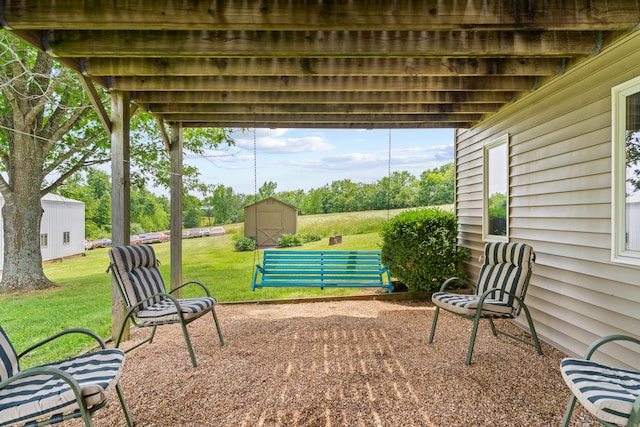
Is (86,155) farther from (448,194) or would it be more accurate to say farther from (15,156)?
(448,194)

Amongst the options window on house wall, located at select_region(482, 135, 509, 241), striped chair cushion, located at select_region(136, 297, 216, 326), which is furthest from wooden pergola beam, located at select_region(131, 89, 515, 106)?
striped chair cushion, located at select_region(136, 297, 216, 326)

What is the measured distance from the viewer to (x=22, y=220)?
4988mm

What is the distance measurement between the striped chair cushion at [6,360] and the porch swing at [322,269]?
2.77 m

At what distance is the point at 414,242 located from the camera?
4.99m

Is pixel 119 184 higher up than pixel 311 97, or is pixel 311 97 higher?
pixel 311 97

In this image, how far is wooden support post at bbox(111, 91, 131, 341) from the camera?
334cm

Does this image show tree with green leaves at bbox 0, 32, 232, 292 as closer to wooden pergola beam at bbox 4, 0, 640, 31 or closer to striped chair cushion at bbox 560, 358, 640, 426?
wooden pergola beam at bbox 4, 0, 640, 31

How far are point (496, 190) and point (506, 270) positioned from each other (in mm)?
1532

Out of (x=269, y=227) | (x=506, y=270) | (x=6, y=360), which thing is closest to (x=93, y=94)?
(x=6, y=360)

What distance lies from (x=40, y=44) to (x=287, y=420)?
Result: 9.96 ft

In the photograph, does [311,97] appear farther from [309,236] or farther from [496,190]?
[496,190]

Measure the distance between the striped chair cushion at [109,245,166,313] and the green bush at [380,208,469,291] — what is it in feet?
10.6

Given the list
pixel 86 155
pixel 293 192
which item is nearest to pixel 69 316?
pixel 86 155

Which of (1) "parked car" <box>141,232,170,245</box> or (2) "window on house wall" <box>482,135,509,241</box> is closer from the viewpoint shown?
(2) "window on house wall" <box>482,135,509,241</box>
